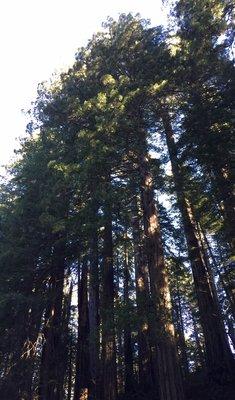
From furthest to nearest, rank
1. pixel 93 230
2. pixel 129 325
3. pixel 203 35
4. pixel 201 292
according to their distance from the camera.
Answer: pixel 203 35
pixel 201 292
pixel 93 230
pixel 129 325

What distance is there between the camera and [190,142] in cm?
1303

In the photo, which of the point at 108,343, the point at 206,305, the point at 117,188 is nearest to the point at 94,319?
the point at 108,343

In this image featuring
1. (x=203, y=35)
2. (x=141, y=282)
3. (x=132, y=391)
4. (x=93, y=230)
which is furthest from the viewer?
(x=141, y=282)

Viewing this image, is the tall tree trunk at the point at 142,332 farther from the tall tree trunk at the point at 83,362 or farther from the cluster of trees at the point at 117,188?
the tall tree trunk at the point at 83,362

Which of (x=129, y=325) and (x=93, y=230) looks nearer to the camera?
(x=129, y=325)

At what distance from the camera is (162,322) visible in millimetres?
9617

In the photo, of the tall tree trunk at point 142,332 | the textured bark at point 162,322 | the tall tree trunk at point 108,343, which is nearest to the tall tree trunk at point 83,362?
the tall tree trunk at point 108,343

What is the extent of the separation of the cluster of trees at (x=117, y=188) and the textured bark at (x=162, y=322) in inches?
2.1

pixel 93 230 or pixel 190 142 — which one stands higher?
pixel 190 142

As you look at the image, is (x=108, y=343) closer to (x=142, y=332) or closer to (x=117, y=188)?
(x=142, y=332)

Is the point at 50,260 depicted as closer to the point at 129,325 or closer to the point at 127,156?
the point at 127,156

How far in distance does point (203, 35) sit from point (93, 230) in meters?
8.48

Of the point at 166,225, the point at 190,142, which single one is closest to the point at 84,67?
the point at 190,142

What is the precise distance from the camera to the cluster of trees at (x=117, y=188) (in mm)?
12156
